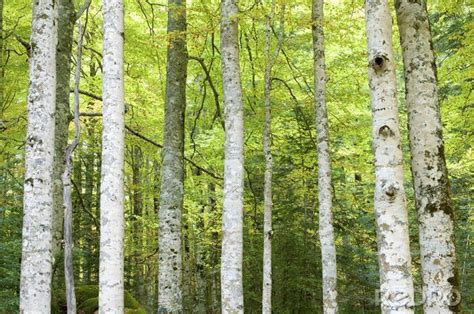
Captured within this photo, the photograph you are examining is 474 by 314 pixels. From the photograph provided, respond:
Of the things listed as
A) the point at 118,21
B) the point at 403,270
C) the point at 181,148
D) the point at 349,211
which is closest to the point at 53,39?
the point at 118,21

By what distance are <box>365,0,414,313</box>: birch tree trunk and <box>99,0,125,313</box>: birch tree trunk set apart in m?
2.54

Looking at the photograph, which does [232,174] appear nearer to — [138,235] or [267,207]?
[267,207]

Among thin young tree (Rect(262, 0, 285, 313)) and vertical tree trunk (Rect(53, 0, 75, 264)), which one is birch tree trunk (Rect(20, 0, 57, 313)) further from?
thin young tree (Rect(262, 0, 285, 313))

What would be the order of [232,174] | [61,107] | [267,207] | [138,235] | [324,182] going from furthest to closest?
[138,235] → [267,207] → [324,182] → [61,107] → [232,174]

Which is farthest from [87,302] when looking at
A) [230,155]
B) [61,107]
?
[230,155]

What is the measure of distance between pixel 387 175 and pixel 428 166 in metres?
1.04

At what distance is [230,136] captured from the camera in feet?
21.6

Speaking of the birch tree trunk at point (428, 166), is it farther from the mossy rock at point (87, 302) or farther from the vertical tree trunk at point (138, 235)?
the vertical tree trunk at point (138, 235)

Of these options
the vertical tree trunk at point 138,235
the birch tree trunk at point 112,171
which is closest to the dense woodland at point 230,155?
the birch tree trunk at point 112,171

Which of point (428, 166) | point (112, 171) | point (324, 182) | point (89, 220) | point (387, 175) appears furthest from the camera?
point (89, 220)

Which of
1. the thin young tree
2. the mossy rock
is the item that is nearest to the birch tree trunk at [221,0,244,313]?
the thin young tree

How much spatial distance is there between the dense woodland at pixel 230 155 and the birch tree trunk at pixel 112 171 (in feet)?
0.05

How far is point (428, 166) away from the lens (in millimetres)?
4781

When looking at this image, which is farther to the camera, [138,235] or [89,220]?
[138,235]
